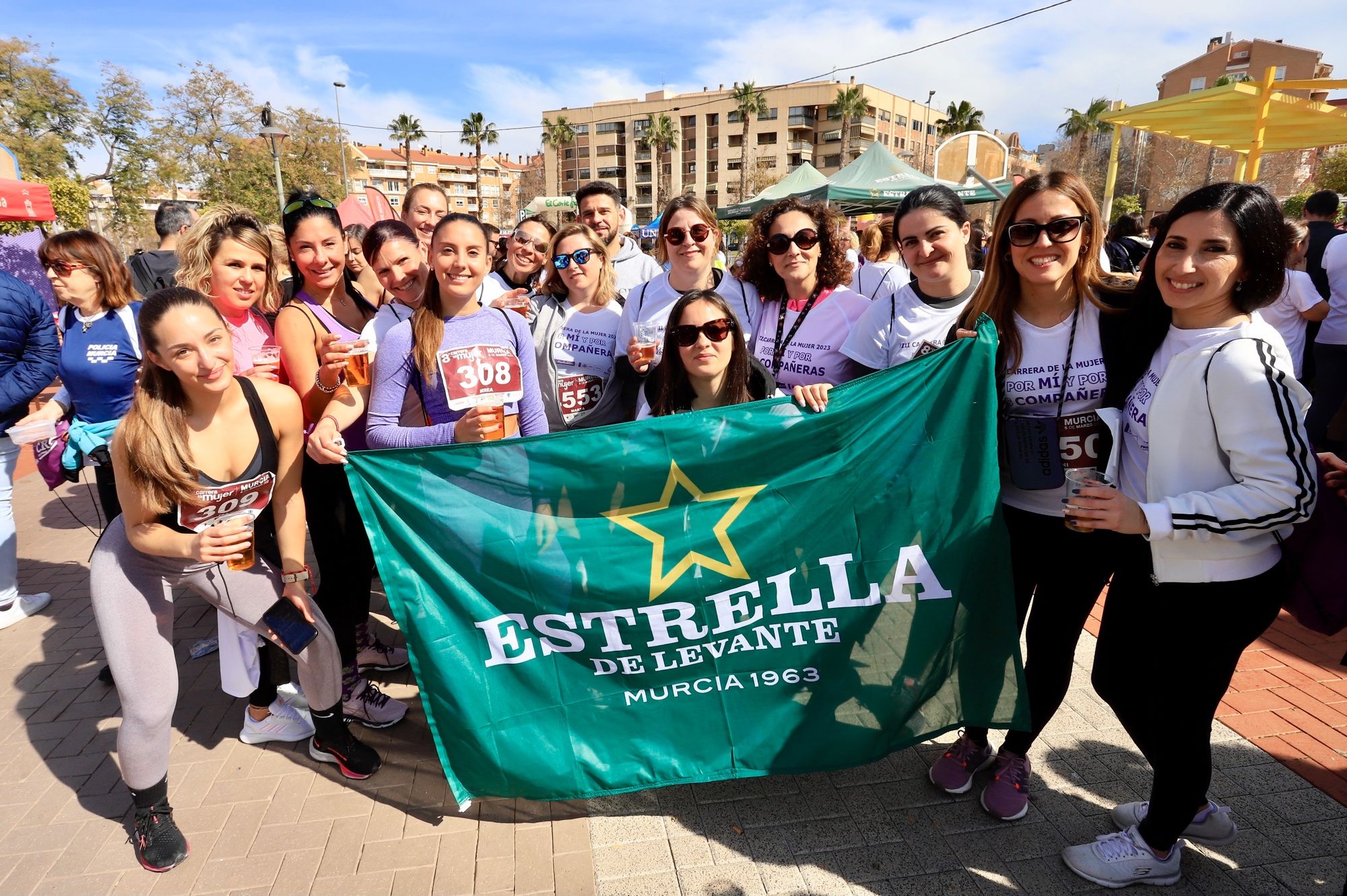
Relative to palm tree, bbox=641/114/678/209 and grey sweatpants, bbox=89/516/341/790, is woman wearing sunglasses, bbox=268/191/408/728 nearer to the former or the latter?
grey sweatpants, bbox=89/516/341/790

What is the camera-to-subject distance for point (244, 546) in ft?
7.95

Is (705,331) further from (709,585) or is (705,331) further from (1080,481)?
(1080,481)

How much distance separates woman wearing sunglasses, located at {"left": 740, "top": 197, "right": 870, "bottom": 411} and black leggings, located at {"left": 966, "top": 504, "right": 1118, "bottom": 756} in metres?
1.03

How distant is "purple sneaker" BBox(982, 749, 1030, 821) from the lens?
2660mm

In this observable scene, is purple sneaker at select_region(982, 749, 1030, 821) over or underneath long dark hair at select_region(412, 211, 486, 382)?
underneath

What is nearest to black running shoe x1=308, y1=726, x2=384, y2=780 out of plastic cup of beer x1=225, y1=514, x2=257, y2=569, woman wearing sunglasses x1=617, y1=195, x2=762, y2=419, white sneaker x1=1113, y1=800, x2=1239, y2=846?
plastic cup of beer x1=225, y1=514, x2=257, y2=569

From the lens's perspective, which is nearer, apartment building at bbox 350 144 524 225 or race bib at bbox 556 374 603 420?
race bib at bbox 556 374 603 420

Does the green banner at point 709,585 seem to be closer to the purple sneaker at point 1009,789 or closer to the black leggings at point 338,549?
the purple sneaker at point 1009,789

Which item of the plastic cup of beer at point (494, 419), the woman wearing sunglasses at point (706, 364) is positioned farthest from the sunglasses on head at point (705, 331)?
the plastic cup of beer at point (494, 419)

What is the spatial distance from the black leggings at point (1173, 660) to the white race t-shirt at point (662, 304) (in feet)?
6.32

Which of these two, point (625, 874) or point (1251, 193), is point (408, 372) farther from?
point (1251, 193)

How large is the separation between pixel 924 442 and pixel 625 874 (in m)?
1.85

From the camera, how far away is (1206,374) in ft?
6.42

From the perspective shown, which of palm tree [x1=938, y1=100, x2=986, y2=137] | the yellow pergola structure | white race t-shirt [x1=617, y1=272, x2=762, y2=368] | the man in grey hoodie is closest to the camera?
white race t-shirt [x1=617, y1=272, x2=762, y2=368]
